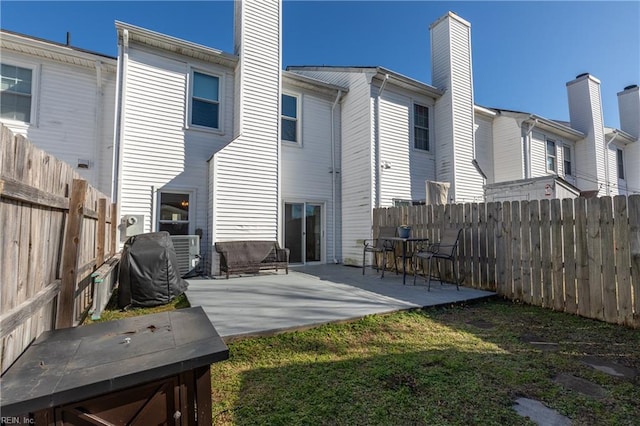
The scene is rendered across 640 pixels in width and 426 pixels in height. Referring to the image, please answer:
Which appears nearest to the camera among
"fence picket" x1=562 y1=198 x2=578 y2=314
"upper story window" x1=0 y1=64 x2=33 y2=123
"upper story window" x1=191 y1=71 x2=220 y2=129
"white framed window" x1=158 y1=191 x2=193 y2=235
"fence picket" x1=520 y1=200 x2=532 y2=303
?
"fence picket" x1=562 y1=198 x2=578 y2=314

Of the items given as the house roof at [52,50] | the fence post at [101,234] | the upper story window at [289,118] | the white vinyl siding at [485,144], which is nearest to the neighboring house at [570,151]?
the white vinyl siding at [485,144]

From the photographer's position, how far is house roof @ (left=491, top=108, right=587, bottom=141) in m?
11.8

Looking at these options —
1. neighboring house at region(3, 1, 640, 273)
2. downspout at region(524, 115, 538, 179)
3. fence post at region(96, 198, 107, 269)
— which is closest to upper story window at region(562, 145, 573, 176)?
neighboring house at region(3, 1, 640, 273)

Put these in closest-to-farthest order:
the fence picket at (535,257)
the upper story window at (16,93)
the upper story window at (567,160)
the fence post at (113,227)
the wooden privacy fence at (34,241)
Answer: the wooden privacy fence at (34,241), the fence picket at (535,257), the fence post at (113,227), the upper story window at (16,93), the upper story window at (567,160)

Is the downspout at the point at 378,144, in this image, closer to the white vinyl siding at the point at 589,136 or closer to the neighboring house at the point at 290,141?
the neighboring house at the point at 290,141

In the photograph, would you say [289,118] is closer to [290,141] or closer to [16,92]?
[290,141]

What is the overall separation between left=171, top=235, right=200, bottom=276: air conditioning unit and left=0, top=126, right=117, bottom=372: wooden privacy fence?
14.8 feet

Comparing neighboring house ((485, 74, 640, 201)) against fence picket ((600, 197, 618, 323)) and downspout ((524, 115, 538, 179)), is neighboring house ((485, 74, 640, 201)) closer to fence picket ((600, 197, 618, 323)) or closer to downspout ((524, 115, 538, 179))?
downspout ((524, 115, 538, 179))

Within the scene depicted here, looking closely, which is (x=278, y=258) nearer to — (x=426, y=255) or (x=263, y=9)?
(x=426, y=255)

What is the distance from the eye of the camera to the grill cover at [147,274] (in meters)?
4.58

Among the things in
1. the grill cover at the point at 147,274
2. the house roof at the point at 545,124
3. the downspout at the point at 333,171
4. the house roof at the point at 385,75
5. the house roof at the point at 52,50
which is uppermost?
the house roof at the point at 385,75

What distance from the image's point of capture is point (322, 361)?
286cm

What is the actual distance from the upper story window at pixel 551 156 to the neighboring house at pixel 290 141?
1.18 ft

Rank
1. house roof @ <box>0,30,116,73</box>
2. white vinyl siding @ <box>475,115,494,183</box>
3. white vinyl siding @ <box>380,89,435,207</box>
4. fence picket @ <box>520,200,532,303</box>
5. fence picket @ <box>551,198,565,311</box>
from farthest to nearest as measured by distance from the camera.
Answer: white vinyl siding @ <box>475,115,494,183</box>, white vinyl siding @ <box>380,89,435,207</box>, house roof @ <box>0,30,116,73</box>, fence picket @ <box>520,200,532,303</box>, fence picket @ <box>551,198,565,311</box>
